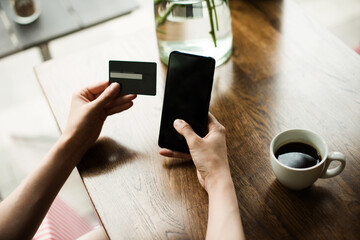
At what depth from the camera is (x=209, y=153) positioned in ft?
2.47

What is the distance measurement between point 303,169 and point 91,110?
1.56ft

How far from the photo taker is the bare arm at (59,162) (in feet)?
2.43

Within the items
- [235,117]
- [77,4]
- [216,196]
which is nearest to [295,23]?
[235,117]

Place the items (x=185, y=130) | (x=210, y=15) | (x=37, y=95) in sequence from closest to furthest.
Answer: (x=185, y=130)
(x=210, y=15)
(x=37, y=95)

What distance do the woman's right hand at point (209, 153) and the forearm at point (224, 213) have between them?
0.02 metres

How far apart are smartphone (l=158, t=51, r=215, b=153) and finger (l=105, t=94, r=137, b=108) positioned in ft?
0.36

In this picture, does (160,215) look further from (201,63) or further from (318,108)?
(318,108)

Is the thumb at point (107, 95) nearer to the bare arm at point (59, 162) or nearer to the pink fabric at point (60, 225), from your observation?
the bare arm at point (59, 162)

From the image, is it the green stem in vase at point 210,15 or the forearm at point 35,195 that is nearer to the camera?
the forearm at point 35,195

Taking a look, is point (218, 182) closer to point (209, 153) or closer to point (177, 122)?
point (209, 153)

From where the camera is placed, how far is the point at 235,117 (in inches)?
35.5

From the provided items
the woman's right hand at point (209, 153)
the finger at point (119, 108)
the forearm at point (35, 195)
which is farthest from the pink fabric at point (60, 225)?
the woman's right hand at point (209, 153)

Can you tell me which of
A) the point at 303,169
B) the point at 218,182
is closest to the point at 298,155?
the point at 303,169

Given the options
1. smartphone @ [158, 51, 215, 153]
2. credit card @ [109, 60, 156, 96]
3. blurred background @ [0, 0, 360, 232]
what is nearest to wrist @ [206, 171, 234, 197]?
smartphone @ [158, 51, 215, 153]
